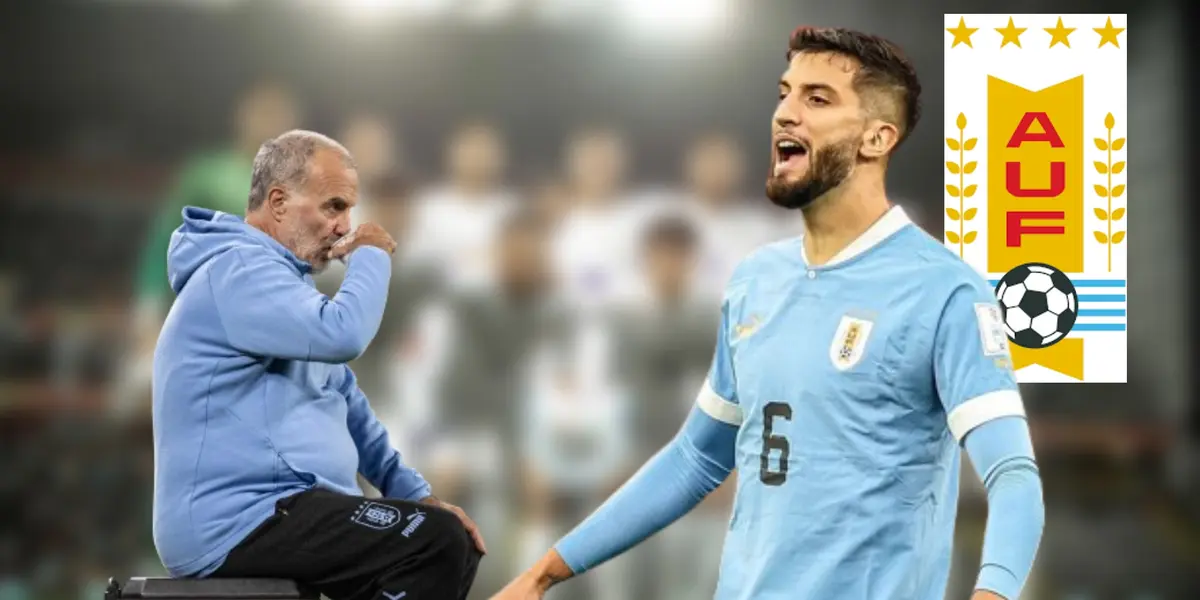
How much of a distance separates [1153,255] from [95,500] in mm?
4323

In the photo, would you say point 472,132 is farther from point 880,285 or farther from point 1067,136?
point 880,285

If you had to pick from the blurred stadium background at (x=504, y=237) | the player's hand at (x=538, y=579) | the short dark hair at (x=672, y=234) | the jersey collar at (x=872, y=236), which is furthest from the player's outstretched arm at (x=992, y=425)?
the short dark hair at (x=672, y=234)

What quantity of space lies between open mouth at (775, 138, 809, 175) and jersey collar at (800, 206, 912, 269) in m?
0.12

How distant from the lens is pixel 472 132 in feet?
18.2

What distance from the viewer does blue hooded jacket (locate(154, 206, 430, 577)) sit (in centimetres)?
187

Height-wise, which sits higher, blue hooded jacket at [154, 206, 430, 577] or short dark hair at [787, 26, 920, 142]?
short dark hair at [787, 26, 920, 142]

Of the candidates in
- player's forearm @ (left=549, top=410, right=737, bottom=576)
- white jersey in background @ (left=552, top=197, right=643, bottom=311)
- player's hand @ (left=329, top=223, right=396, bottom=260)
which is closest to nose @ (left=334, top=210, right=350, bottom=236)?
player's hand @ (left=329, top=223, right=396, bottom=260)

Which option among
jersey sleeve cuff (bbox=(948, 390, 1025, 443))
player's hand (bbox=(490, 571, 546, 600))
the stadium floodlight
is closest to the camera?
jersey sleeve cuff (bbox=(948, 390, 1025, 443))

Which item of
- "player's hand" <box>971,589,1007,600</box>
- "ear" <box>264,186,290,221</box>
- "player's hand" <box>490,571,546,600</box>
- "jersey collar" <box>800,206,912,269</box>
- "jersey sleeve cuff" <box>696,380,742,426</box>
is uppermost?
"ear" <box>264,186,290,221</box>

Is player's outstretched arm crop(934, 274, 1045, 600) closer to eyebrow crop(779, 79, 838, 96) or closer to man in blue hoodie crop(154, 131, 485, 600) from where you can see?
eyebrow crop(779, 79, 838, 96)

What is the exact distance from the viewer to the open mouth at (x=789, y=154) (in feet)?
5.83

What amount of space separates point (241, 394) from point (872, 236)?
2.81 ft

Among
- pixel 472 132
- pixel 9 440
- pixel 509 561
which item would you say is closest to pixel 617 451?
pixel 509 561

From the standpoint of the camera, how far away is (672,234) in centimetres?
538
